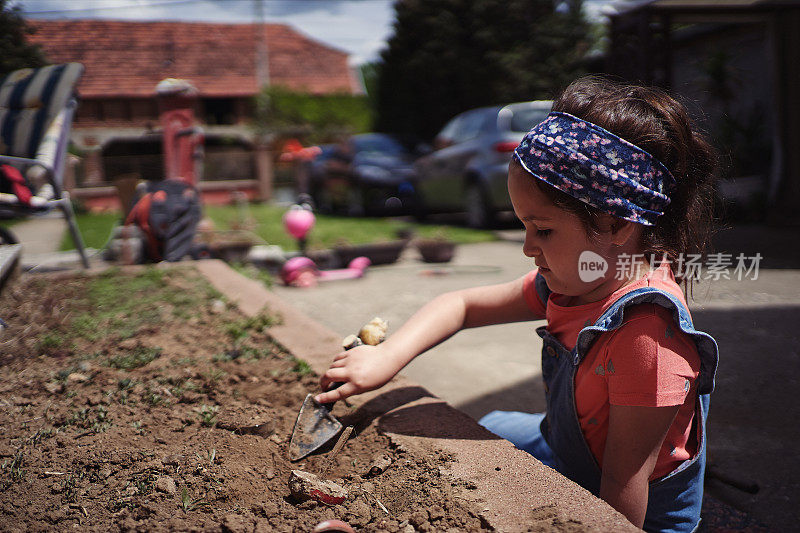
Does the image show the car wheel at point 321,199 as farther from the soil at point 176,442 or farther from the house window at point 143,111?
the soil at point 176,442

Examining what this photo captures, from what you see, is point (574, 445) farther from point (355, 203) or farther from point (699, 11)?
point (355, 203)

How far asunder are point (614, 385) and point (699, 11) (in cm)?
572

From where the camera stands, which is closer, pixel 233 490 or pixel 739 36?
pixel 233 490

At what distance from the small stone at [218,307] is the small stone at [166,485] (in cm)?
149

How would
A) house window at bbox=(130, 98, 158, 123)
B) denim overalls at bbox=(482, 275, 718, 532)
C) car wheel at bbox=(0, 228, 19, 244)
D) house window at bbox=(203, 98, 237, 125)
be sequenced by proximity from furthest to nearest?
house window at bbox=(203, 98, 237, 125), house window at bbox=(130, 98, 158, 123), car wheel at bbox=(0, 228, 19, 244), denim overalls at bbox=(482, 275, 718, 532)

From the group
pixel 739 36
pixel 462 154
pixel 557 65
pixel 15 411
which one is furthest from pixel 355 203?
pixel 15 411

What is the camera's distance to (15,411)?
1580mm

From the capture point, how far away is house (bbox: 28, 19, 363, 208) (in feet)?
20.6

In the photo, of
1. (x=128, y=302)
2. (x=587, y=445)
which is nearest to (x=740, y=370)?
(x=587, y=445)

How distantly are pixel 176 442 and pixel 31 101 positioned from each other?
4481 mm

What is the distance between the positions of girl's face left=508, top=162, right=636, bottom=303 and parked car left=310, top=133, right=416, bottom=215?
29.0 feet

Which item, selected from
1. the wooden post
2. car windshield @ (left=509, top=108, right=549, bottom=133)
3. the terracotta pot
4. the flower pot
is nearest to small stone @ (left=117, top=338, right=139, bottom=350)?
the flower pot

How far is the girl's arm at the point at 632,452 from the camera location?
3.71 ft

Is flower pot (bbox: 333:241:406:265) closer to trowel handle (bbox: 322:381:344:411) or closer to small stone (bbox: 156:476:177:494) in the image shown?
trowel handle (bbox: 322:381:344:411)
